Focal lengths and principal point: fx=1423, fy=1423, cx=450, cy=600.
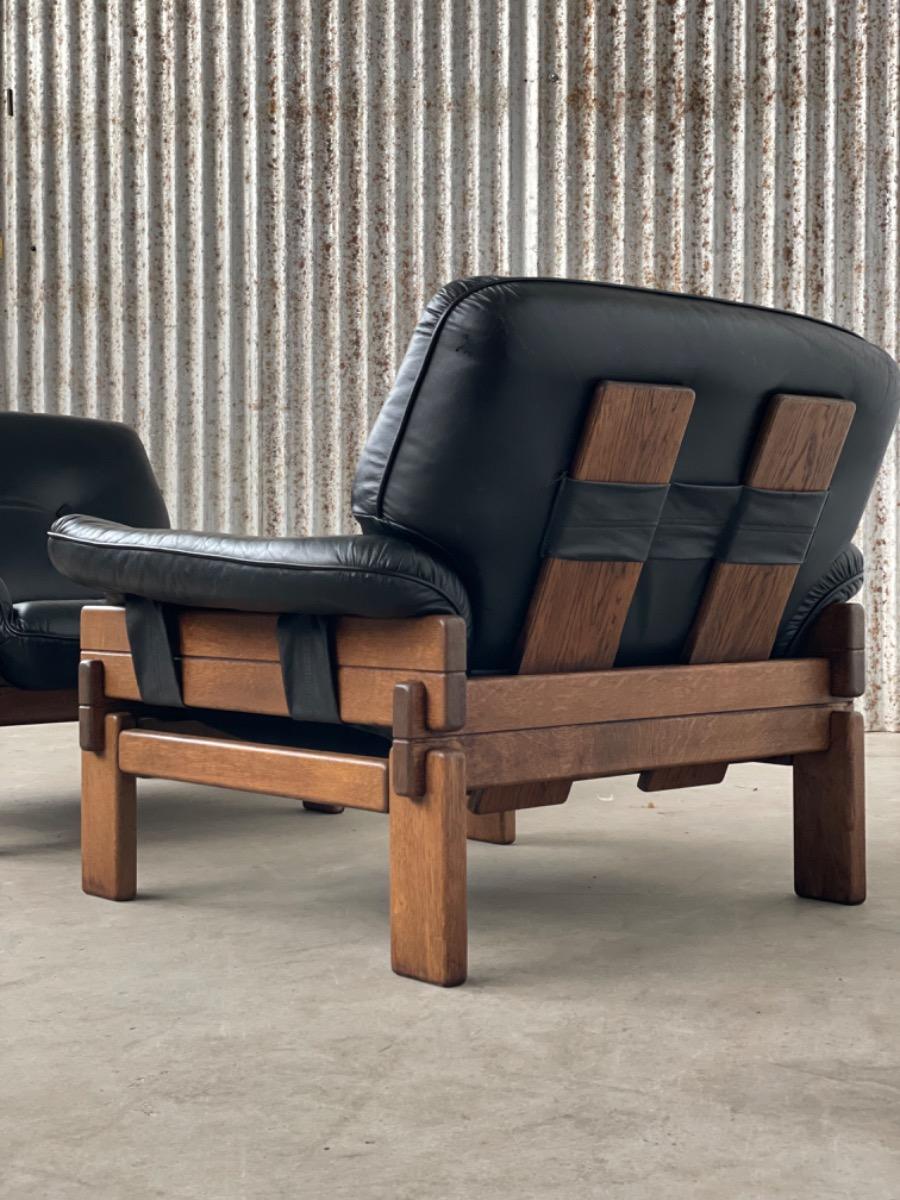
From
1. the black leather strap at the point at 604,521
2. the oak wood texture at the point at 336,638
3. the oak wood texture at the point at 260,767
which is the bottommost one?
the oak wood texture at the point at 260,767

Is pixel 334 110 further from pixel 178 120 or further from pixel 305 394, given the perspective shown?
pixel 305 394

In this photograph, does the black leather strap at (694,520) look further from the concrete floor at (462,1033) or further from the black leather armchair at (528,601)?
the concrete floor at (462,1033)

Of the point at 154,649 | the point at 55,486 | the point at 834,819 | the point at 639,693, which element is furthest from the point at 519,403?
the point at 55,486

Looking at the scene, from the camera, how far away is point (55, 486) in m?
3.58

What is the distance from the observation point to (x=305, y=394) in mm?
5129

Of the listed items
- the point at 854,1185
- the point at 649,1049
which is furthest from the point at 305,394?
the point at 854,1185

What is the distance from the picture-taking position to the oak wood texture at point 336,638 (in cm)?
177

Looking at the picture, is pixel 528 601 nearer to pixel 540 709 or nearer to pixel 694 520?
pixel 540 709

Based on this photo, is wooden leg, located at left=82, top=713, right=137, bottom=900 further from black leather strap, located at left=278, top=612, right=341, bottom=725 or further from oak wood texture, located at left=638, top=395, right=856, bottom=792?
oak wood texture, located at left=638, top=395, right=856, bottom=792

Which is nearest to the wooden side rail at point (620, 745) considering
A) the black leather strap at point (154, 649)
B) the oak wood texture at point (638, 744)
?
the oak wood texture at point (638, 744)

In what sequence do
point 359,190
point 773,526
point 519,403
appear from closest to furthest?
1. point 519,403
2. point 773,526
3. point 359,190

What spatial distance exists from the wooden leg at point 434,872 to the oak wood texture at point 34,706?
1.20 metres

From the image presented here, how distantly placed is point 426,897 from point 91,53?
4.40m

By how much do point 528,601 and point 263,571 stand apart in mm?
356
